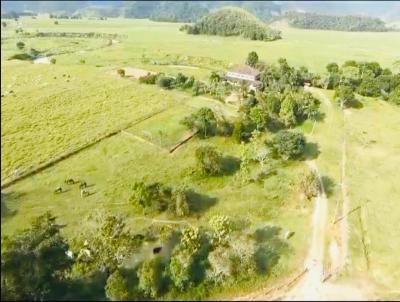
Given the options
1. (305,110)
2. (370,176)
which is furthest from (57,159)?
(305,110)

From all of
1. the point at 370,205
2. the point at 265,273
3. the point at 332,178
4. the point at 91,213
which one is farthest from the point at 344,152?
the point at 91,213

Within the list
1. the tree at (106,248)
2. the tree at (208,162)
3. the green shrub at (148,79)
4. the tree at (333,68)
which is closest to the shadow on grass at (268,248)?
the tree at (208,162)

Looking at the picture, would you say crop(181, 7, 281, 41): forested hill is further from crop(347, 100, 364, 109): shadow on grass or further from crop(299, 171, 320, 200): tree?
crop(299, 171, 320, 200): tree

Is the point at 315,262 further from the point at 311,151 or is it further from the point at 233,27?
the point at 233,27

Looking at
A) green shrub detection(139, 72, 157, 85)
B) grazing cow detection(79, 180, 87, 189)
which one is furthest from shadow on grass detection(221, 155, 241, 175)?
green shrub detection(139, 72, 157, 85)

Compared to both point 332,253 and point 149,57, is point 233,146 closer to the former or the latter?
point 332,253

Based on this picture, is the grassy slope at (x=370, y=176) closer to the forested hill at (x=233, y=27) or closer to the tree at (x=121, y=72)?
the tree at (x=121, y=72)
